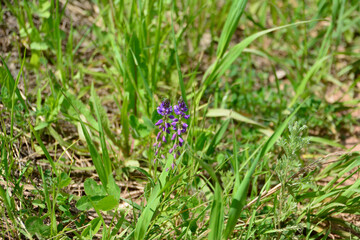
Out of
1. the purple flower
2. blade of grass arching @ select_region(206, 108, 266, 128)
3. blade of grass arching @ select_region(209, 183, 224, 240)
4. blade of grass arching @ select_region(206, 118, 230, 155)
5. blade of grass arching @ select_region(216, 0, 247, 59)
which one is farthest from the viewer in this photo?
blade of grass arching @ select_region(206, 108, 266, 128)

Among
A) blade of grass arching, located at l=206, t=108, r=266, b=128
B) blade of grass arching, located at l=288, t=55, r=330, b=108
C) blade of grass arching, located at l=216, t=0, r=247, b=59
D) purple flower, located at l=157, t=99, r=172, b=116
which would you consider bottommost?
blade of grass arching, located at l=206, t=108, r=266, b=128

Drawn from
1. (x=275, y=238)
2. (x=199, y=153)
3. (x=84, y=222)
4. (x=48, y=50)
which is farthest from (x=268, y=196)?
(x=48, y=50)

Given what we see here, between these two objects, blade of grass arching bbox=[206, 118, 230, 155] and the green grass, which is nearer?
the green grass

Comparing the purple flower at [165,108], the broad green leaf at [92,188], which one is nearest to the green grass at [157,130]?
the broad green leaf at [92,188]

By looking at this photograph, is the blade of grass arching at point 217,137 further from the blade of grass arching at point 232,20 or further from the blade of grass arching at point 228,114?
the blade of grass arching at point 232,20

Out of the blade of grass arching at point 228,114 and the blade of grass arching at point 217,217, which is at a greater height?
the blade of grass arching at point 228,114

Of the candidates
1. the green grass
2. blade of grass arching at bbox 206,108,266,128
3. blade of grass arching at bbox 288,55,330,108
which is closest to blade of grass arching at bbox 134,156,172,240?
the green grass

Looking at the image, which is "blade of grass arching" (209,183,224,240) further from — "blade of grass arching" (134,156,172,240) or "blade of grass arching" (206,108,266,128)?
"blade of grass arching" (206,108,266,128)

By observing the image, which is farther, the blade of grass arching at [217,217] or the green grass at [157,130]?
the green grass at [157,130]
